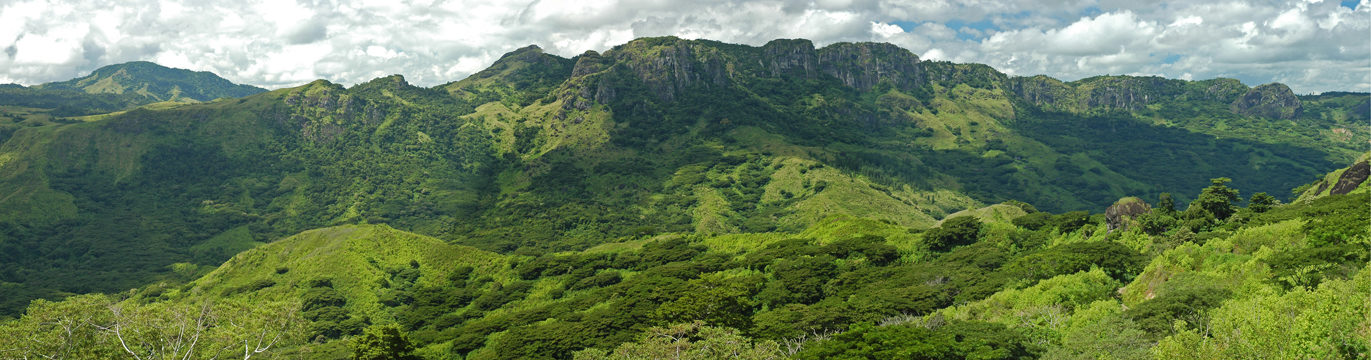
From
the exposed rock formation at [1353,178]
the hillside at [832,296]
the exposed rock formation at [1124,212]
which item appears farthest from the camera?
the exposed rock formation at [1124,212]

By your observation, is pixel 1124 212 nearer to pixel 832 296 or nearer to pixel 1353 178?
pixel 1353 178

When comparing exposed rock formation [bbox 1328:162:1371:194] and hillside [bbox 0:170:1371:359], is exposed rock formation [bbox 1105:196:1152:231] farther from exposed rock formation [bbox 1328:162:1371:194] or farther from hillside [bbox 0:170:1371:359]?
exposed rock formation [bbox 1328:162:1371:194]

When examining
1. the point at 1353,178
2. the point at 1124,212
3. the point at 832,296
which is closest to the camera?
the point at 1353,178

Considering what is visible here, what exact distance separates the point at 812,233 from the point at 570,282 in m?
52.3

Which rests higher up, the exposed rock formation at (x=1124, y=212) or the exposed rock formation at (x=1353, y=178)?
the exposed rock formation at (x=1353, y=178)

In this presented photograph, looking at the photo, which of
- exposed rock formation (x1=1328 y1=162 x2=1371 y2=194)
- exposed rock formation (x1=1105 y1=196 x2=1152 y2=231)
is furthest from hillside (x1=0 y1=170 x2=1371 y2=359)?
exposed rock formation (x1=1328 y1=162 x2=1371 y2=194)

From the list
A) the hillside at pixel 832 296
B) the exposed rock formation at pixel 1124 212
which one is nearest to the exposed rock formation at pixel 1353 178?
the hillside at pixel 832 296

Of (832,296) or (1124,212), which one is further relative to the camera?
(1124,212)

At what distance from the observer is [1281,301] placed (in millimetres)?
39531

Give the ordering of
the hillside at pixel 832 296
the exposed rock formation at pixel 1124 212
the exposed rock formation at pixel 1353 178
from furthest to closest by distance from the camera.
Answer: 1. the exposed rock formation at pixel 1124 212
2. the exposed rock formation at pixel 1353 178
3. the hillside at pixel 832 296

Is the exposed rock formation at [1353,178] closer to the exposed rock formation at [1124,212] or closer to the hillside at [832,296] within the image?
the hillside at [832,296]

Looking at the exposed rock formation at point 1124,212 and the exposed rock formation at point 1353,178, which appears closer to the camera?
the exposed rock formation at point 1353,178

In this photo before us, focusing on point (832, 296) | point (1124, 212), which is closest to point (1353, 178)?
point (1124, 212)

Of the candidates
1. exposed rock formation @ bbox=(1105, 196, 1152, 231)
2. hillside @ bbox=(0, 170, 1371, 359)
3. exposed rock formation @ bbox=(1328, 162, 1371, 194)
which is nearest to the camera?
hillside @ bbox=(0, 170, 1371, 359)
